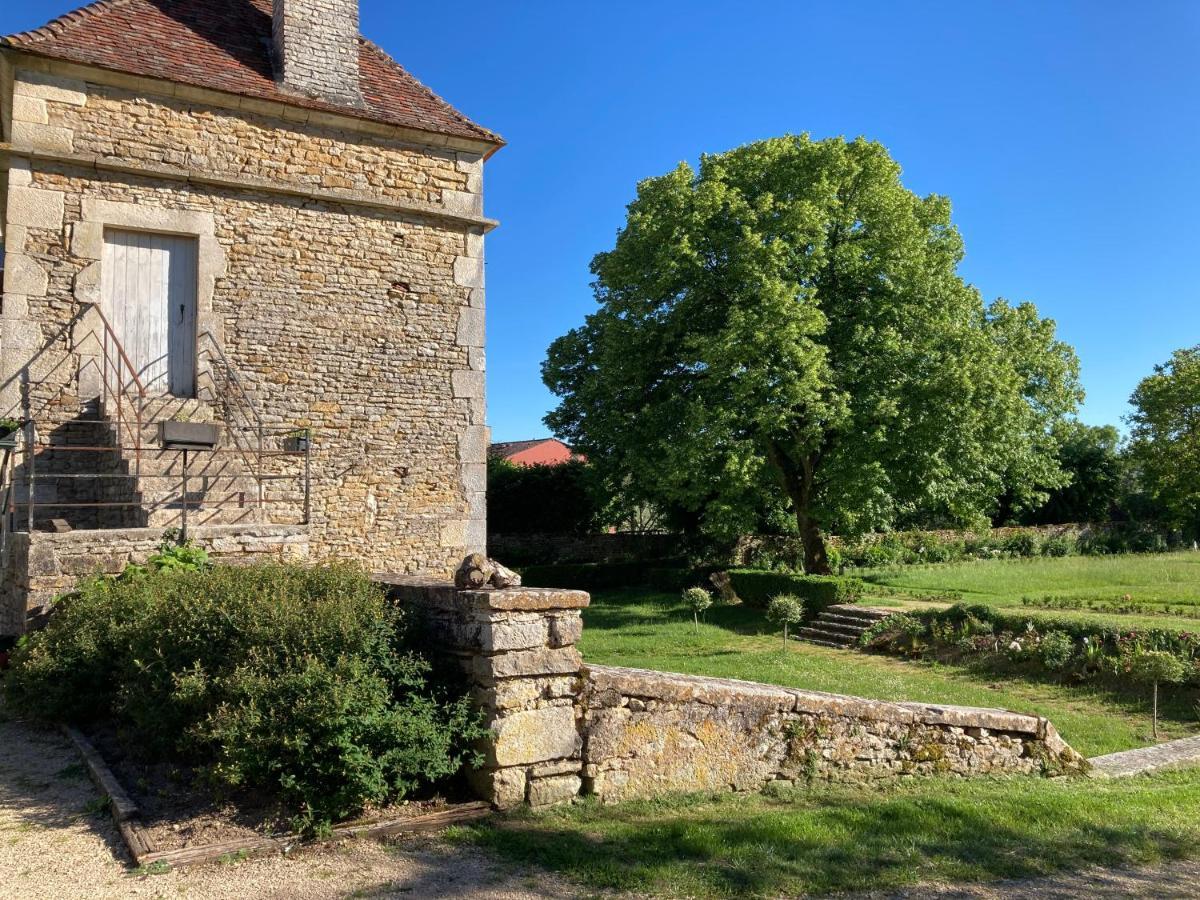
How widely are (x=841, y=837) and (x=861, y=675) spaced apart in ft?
31.1

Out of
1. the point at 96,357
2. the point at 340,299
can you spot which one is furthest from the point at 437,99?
the point at 96,357

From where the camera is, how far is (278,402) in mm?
11305

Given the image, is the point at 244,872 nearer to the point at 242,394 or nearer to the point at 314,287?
the point at 242,394

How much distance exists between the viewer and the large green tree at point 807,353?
19.4m

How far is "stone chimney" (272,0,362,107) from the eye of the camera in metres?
11.7

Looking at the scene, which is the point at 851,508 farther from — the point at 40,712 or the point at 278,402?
the point at 40,712

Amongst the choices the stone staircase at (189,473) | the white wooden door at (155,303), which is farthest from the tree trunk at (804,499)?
the white wooden door at (155,303)

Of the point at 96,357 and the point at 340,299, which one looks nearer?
the point at 96,357

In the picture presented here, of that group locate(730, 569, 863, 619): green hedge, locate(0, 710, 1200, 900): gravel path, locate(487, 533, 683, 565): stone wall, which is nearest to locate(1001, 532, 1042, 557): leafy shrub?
locate(487, 533, 683, 565): stone wall

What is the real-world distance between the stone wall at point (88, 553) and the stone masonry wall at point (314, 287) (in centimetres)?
172

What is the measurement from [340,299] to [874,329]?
13.4 meters

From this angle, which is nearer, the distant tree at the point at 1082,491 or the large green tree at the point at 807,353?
the large green tree at the point at 807,353

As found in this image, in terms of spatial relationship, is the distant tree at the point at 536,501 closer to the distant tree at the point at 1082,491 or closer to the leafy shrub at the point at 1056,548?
the leafy shrub at the point at 1056,548

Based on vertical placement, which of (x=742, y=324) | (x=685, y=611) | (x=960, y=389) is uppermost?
(x=742, y=324)
